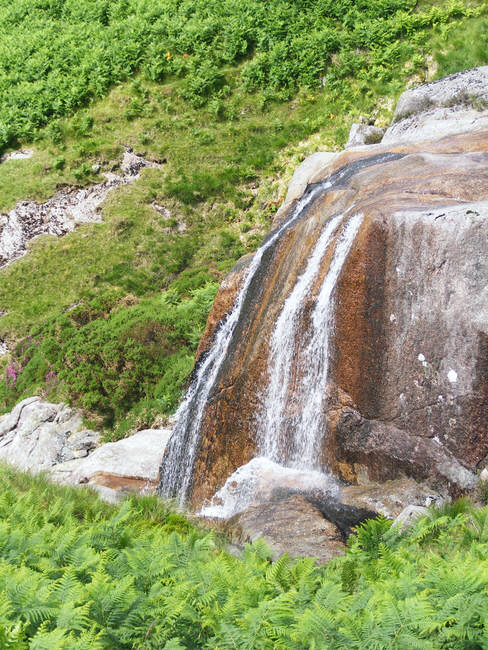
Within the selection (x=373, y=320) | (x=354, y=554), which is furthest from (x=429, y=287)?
(x=354, y=554)

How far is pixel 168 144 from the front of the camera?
77.6ft

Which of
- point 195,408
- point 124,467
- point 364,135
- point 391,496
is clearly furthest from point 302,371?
point 364,135

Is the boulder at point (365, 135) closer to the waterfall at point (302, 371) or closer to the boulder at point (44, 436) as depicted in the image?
the waterfall at point (302, 371)

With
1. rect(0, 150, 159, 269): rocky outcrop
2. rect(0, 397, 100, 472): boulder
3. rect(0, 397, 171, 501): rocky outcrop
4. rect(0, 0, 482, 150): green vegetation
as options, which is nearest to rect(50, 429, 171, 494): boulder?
rect(0, 397, 171, 501): rocky outcrop

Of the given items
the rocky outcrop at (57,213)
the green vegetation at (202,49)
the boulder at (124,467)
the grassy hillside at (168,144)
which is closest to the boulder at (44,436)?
the grassy hillside at (168,144)

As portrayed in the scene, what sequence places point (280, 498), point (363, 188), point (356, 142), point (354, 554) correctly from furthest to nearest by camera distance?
point (356, 142), point (363, 188), point (280, 498), point (354, 554)

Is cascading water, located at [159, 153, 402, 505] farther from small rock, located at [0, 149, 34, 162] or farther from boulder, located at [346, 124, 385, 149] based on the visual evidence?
small rock, located at [0, 149, 34, 162]

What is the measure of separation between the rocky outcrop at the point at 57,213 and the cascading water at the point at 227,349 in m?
11.1

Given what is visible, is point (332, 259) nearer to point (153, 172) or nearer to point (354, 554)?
point (354, 554)

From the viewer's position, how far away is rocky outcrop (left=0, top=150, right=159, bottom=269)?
21938 millimetres

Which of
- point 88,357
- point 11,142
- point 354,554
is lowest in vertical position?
point 88,357

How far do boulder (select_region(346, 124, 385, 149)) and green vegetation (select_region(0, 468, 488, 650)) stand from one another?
14714 mm

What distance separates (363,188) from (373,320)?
141 inches

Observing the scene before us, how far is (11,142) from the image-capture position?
25.4 meters
